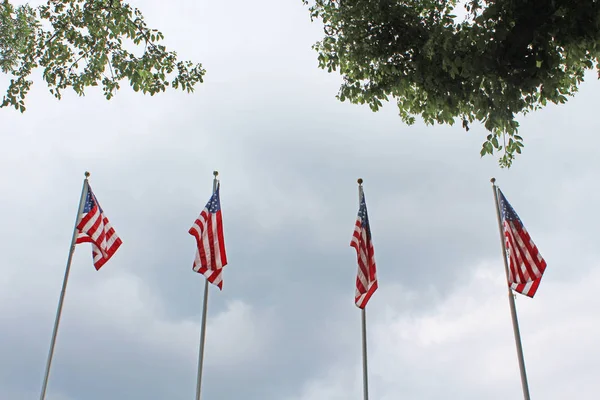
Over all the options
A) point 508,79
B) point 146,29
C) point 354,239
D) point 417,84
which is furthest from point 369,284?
point 146,29

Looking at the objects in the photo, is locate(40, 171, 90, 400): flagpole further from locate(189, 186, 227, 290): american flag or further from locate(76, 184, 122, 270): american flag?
locate(189, 186, 227, 290): american flag

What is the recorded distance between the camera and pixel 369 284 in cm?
1628

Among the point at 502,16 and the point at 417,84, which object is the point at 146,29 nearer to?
the point at 417,84

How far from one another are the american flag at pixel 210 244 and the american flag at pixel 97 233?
2.40m

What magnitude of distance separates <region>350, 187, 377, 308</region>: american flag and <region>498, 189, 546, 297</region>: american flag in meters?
3.74

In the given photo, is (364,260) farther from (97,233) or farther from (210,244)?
(97,233)

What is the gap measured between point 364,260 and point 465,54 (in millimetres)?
6545

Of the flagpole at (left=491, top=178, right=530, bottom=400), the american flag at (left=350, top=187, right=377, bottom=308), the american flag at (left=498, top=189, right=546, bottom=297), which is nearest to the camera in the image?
the flagpole at (left=491, top=178, right=530, bottom=400)

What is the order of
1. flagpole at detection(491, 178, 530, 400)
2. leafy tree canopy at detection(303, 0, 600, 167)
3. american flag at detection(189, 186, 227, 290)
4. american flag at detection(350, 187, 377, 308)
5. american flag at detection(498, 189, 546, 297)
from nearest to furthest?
leafy tree canopy at detection(303, 0, 600, 167)
flagpole at detection(491, 178, 530, 400)
american flag at detection(498, 189, 546, 297)
american flag at detection(350, 187, 377, 308)
american flag at detection(189, 186, 227, 290)

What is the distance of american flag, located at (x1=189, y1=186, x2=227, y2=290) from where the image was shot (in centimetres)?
1652

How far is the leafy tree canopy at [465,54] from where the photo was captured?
11516mm

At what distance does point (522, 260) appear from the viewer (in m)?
15.6

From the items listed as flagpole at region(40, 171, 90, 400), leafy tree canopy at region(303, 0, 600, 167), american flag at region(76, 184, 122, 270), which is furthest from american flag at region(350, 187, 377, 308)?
flagpole at region(40, 171, 90, 400)

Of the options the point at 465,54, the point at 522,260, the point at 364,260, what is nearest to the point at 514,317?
the point at 522,260
